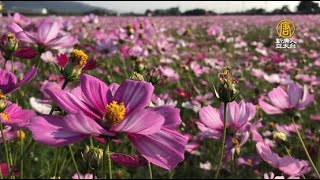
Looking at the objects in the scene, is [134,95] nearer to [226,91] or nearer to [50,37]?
[226,91]

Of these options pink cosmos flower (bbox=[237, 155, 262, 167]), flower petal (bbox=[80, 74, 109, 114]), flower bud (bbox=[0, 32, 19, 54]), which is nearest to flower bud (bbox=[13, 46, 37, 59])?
flower bud (bbox=[0, 32, 19, 54])

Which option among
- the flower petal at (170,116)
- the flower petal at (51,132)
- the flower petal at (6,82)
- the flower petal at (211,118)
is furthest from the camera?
the flower petal at (211,118)

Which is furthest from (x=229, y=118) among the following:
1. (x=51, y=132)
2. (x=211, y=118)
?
(x=51, y=132)

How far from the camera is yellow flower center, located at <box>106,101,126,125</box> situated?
A: 0.62 m

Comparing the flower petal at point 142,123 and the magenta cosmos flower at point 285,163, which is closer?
the flower petal at point 142,123

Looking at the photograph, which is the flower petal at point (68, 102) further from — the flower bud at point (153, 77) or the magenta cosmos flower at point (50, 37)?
the magenta cosmos flower at point (50, 37)

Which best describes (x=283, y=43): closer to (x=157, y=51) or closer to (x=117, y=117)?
(x=117, y=117)

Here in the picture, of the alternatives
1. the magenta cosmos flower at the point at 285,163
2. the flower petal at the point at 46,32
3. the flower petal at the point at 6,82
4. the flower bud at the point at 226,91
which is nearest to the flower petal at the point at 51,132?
the flower petal at the point at 6,82

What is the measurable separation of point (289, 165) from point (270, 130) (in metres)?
1.54

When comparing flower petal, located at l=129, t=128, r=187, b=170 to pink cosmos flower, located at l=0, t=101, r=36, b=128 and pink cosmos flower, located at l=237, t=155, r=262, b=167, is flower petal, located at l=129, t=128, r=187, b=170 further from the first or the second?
pink cosmos flower, located at l=237, t=155, r=262, b=167

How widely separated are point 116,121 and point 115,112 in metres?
0.02

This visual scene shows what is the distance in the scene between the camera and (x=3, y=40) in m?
1.09

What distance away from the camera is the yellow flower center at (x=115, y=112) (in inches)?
24.4

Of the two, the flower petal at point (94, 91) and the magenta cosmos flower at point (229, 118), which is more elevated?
the flower petal at point (94, 91)
